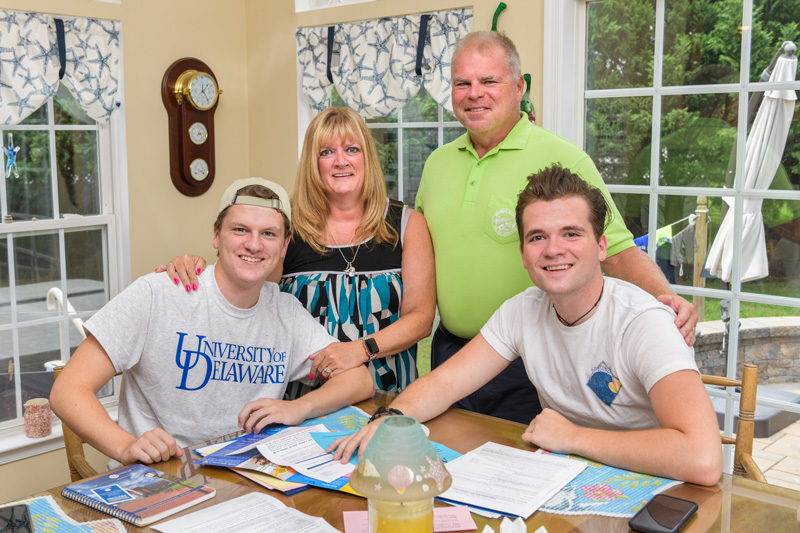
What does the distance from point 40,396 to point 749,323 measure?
317cm

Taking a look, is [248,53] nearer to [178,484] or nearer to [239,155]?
[239,155]

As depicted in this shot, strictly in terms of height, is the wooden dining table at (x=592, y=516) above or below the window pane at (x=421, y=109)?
below

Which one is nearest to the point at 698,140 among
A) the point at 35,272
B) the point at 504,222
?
the point at 504,222

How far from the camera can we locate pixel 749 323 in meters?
2.79

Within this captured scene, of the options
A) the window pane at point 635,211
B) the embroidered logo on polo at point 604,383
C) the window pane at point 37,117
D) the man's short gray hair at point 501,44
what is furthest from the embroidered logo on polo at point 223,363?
the window pane at point 37,117

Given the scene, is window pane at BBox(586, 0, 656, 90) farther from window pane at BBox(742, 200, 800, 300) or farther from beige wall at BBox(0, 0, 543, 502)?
window pane at BBox(742, 200, 800, 300)

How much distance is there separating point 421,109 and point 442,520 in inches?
110

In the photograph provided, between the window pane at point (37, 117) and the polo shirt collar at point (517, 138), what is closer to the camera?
the polo shirt collar at point (517, 138)

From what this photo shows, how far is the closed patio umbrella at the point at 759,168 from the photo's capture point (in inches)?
105

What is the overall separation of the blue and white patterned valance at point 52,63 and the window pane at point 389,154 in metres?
1.36

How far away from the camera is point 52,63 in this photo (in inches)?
129

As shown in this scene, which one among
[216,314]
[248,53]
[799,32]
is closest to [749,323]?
[799,32]

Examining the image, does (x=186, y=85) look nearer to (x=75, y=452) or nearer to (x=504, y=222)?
(x=504, y=222)

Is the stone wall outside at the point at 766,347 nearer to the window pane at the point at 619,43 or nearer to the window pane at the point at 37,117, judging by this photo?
the window pane at the point at 619,43
